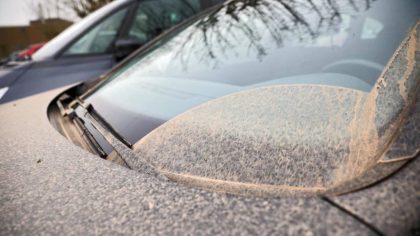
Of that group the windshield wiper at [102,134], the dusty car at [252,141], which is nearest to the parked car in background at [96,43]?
the windshield wiper at [102,134]

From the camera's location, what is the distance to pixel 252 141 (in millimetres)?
856

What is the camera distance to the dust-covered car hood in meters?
0.56

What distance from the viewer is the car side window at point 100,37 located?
3.03 meters

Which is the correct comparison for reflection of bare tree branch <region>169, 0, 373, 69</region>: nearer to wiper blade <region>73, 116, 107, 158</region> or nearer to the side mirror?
wiper blade <region>73, 116, 107, 158</region>

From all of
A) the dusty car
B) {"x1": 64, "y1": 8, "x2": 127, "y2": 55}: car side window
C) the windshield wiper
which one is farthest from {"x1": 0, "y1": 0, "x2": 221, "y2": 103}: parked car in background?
the dusty car

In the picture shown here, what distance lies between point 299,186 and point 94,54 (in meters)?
2.81

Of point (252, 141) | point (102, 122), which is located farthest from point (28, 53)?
point (252, 141)

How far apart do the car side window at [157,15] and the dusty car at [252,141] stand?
1939 mm

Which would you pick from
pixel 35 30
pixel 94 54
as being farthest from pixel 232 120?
pixel 35 30

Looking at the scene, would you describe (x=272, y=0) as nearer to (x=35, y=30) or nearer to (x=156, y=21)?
(x=156, y=21)

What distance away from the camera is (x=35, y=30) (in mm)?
27984

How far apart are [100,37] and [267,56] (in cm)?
233

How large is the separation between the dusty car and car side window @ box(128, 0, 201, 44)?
1.94 m

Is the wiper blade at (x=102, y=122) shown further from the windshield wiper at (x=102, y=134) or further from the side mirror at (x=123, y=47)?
the side mirror at (x=123, y=47)
